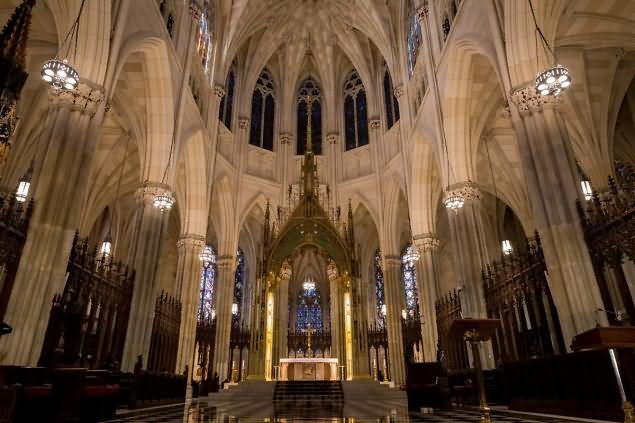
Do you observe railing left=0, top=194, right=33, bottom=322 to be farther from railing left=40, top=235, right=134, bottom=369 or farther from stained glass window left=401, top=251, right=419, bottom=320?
stained glass window left=401, top=251, right=419, bottom=320

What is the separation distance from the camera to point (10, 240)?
26.5 feet

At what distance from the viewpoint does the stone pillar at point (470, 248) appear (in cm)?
1318

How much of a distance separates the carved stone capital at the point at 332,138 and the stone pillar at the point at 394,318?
810cm

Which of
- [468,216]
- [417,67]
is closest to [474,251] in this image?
[468,216]

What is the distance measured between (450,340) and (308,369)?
7588 mm

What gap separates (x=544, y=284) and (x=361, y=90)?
21257 millimetres

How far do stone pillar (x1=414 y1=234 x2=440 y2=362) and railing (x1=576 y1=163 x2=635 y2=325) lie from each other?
9.86 metres

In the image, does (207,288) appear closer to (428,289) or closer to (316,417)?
(428,289)

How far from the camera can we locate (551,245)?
8961 millimetres

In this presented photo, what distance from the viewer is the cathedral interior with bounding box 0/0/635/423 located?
793 centimetres

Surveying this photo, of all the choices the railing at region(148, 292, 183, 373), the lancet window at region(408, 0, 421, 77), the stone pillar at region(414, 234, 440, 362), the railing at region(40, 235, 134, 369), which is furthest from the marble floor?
the lancet window at region(408, 0, 421, 77)

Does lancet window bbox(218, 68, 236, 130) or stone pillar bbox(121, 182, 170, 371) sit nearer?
stone pillar bbox(121, 182, 170, 371)

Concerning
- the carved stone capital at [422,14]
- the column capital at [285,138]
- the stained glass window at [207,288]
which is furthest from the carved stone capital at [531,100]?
the stained glass window at [207,288]

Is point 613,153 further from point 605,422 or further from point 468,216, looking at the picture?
point 605,422
